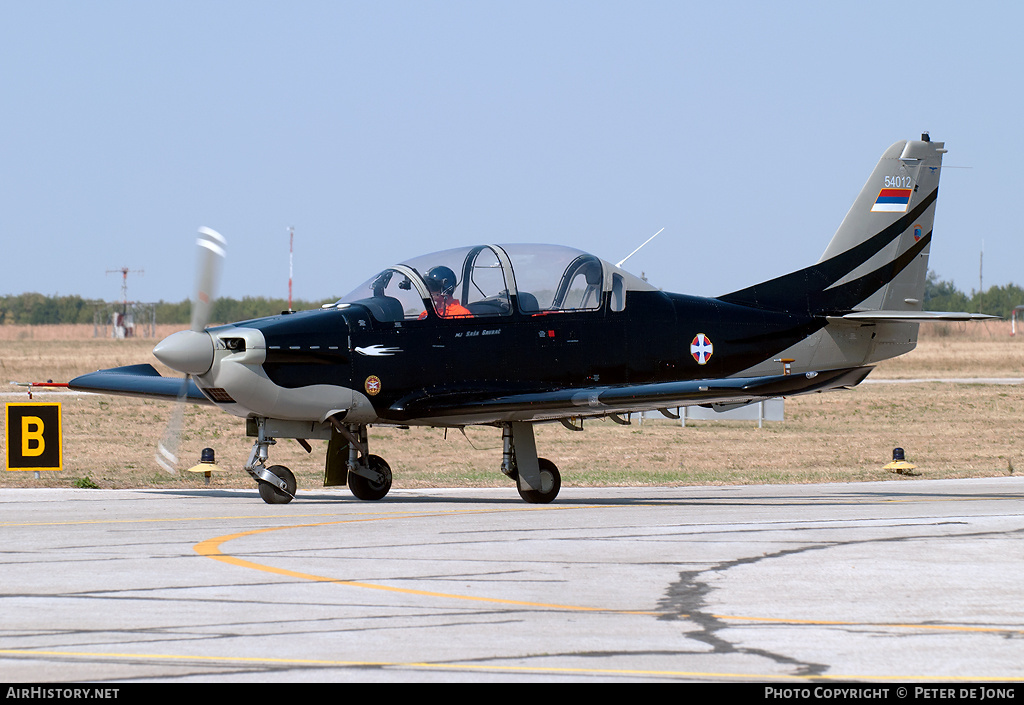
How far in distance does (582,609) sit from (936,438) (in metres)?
23.5

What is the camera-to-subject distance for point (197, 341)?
595 inches

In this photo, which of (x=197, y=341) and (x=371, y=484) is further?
(x=371, y=484)

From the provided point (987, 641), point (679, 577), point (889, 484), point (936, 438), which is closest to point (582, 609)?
point (679, 577)

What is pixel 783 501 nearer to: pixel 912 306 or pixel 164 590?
pixel 912 306

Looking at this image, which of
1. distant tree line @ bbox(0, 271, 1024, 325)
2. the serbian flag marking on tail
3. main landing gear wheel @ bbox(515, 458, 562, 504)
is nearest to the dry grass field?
main landing gear wheel @ bbox(515, 458, 562, 504)

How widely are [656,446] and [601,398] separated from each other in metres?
13.0

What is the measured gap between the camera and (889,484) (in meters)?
20.1

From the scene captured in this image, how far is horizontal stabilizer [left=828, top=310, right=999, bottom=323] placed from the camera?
18.0 m

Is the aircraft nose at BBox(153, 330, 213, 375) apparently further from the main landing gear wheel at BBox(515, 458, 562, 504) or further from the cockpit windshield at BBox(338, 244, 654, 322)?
the main landing gear wheel at BBox(515, 458, 562, 504)

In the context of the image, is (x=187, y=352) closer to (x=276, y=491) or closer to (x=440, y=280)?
(x=276, y=491)

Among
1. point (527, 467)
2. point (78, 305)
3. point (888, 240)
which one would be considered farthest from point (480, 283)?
point (78, 305)

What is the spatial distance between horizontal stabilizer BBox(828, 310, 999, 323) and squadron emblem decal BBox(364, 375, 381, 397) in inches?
287

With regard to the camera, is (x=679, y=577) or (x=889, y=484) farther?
(x=889, y=484)
